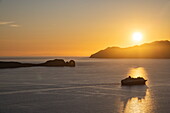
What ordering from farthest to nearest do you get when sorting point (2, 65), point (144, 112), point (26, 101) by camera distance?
point (2, 65) < point (26, 101) < point (144, 112)

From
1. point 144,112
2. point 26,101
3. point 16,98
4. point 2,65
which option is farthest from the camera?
point 2,65

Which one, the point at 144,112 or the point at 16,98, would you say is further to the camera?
the point at 16,98

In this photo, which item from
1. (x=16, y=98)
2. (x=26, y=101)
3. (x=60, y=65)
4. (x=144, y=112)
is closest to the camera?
(x=144, y=112)

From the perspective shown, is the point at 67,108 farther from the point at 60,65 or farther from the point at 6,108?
the point at 60,65

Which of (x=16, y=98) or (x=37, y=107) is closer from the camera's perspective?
(x=37, y=107)

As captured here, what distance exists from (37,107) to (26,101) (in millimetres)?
5301

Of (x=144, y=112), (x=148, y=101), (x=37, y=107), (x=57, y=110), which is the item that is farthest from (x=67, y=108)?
(x=148, y=101)

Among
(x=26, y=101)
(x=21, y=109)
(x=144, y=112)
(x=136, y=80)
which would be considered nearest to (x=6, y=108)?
(x=21, y=109)

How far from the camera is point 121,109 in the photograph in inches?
1287

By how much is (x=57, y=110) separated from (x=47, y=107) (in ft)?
7.84

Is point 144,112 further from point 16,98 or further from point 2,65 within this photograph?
point 2,65

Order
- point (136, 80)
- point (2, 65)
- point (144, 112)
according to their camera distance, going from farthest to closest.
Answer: point (2, 65)
point (136, 80)
point (144, 112)

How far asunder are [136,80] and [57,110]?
114 feet

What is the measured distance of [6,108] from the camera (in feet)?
106
